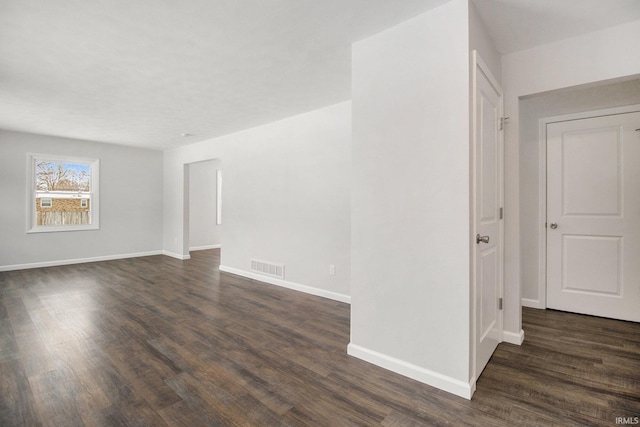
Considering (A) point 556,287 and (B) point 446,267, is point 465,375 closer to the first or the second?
(B) point 446,267

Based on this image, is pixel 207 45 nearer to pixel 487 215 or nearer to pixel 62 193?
pixel 487 215

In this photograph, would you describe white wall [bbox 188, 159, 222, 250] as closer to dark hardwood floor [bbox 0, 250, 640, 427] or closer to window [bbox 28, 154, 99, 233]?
window [bbox 28, 154, 99, 233]

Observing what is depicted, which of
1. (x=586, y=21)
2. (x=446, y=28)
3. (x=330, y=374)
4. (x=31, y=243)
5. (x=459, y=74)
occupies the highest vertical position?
(x=586, y=21)

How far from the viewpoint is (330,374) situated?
218 cm

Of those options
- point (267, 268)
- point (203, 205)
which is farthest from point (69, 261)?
point (267, 268)

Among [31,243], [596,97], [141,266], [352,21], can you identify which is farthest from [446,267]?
[31,243]

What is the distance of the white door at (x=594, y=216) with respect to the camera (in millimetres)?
3020

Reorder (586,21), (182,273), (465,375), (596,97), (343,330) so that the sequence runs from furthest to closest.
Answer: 1. (182,273)
2. (596,97)
3. (343,330)
4. (586,21)
5. (465,375)

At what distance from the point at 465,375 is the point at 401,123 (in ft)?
5.66

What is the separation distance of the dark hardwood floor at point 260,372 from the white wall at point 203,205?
454 cm

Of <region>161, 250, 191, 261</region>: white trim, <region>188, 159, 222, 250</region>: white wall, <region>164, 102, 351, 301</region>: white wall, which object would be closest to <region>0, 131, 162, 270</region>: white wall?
<region>161, 250, 191, 261</region>: white trim

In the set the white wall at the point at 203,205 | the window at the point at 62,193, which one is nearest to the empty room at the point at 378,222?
the window at the point at 62,193

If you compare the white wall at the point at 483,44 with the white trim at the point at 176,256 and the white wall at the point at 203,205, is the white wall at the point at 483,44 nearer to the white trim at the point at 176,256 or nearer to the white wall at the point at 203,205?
the white trim at the point at 176,256

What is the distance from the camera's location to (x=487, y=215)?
2.24m
